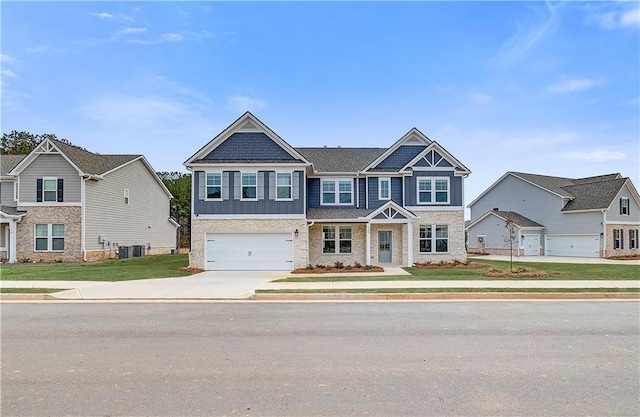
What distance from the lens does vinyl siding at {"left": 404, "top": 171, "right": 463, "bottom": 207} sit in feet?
84.0

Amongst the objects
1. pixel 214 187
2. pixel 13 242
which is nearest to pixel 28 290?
pixel 214 187

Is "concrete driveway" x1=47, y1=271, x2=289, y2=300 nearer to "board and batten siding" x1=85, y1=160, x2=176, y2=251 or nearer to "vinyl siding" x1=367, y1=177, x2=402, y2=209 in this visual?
"vinyl siding" x1=367, y1=177, x2=402, y2=209

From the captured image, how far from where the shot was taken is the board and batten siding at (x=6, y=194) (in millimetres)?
29844

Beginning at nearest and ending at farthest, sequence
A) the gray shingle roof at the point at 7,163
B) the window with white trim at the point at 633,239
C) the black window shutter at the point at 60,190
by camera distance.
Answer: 1. the black window shutter at the point at 60,190
2. the gray shingle roof at the point at 7,163
3. the window with white trim at the point at 633,239

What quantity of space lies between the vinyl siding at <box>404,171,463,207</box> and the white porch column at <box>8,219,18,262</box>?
23993 millimetres

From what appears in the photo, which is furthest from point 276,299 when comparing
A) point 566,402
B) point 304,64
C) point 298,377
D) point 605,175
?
point 605,175

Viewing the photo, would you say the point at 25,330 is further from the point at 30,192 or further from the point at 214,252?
the point at 30,192

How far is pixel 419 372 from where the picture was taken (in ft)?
19.7

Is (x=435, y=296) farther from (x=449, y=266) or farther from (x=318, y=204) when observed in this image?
(x=318, y=204)

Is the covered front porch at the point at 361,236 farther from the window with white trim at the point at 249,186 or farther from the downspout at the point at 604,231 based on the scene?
the downspout at the point at 604,231

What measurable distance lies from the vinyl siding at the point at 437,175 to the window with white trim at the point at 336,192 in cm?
340

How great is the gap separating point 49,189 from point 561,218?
1558 inches

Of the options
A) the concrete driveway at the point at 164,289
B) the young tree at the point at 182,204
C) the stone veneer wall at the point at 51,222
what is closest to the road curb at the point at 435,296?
the concrete driveway at the point at 164,289

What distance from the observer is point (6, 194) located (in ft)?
98.2
